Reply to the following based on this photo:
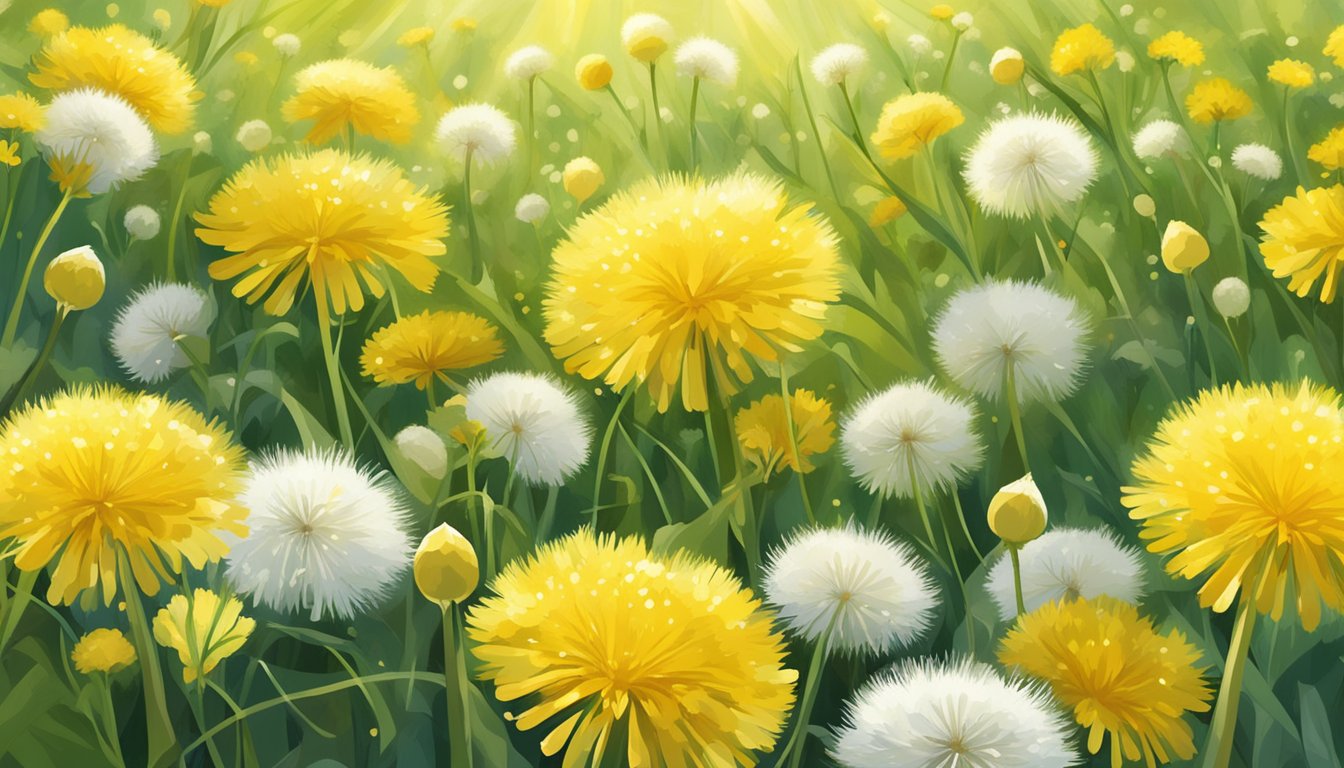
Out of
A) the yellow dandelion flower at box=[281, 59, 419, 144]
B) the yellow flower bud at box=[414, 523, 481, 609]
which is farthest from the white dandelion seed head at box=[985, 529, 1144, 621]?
the yellow dandelion flower at box=[281, 59, 419, 144]

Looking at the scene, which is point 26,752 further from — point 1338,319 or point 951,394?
point 1338,319

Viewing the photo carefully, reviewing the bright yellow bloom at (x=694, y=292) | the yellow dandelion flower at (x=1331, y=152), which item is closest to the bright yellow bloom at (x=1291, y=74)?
the yellow dandelion flower at (x=1331, y=152)

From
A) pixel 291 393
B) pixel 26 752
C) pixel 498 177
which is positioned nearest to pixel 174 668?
pixel 26 752

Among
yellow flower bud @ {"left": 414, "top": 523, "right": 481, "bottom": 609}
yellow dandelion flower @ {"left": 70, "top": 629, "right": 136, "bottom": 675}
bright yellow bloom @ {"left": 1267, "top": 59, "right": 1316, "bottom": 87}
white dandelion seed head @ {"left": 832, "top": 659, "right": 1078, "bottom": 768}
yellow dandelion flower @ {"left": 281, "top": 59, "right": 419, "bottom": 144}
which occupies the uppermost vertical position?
bright yellow bloom @ {"left": 1267, "top": 59, "right": 1316, "bottom": 87}

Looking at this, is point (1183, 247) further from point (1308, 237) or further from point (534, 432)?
point (534, 432)

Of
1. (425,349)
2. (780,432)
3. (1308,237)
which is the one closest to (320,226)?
(425,349)

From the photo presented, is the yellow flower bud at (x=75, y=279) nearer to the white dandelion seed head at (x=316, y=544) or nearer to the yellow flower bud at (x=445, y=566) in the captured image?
the white dandelion seed head at (x=316, y=544)

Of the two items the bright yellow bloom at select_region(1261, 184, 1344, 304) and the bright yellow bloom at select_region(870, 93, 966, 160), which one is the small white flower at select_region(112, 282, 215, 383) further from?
the bright yellow bloom at select_region(1261, 184, 1344, 304)
